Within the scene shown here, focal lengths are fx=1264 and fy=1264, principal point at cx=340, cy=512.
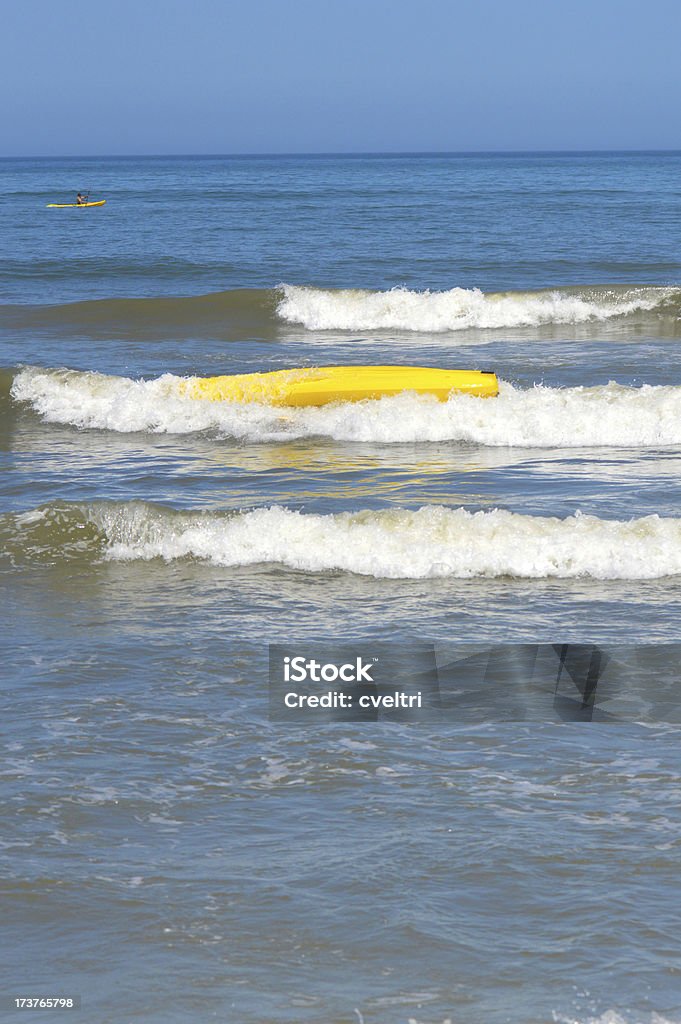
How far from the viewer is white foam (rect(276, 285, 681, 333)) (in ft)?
66.6

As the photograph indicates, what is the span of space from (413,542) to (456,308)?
13412 millimetres

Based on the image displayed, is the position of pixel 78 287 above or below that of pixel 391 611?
above

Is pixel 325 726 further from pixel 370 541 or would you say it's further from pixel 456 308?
pixel 456 308

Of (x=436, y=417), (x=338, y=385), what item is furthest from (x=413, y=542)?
(x=338, y=385)

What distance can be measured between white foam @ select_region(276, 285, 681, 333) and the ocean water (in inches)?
122

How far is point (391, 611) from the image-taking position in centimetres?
670

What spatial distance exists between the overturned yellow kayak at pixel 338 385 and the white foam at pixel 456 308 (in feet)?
22.6

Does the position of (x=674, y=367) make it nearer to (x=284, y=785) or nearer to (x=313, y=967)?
(x=284, y=785)

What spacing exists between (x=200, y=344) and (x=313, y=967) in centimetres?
1531

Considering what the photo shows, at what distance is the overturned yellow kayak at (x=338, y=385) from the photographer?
41.7 feet

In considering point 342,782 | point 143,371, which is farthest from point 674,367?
point 342,782

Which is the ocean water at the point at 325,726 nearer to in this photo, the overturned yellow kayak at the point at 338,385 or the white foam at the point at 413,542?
the white foam at the point at 413,542

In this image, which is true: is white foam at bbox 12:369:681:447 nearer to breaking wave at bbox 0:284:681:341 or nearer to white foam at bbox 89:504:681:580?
white foam at bbox 89:504:681:580

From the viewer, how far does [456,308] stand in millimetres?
20578
